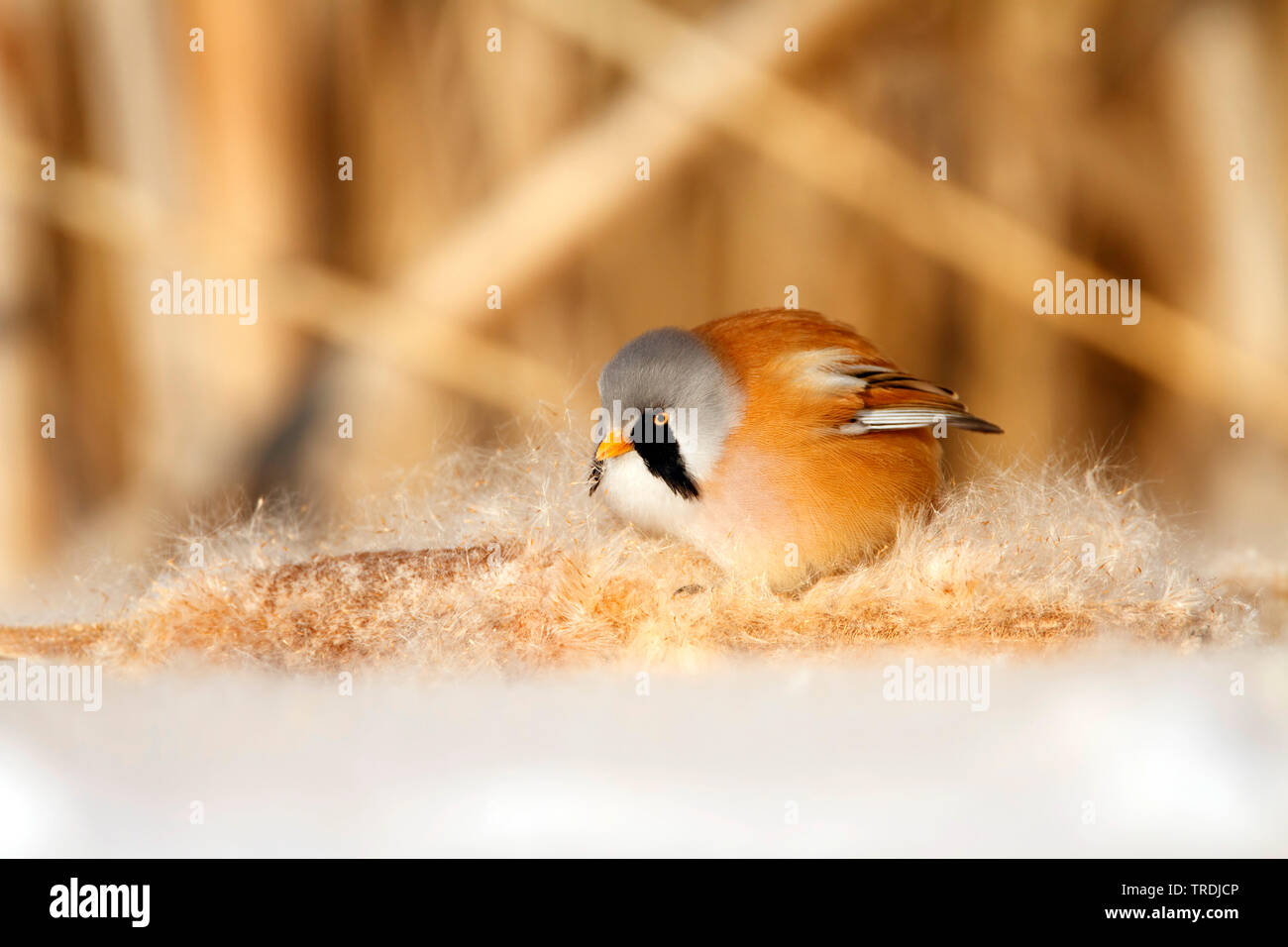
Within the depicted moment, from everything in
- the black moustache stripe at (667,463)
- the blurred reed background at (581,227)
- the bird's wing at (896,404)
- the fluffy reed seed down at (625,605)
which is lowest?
the fluffy reed seed down at (625,605)

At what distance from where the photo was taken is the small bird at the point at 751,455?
1417 millimetres

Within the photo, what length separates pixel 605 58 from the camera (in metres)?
2.61

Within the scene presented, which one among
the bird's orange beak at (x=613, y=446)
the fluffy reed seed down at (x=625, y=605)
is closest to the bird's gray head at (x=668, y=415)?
the bird's orange beak at (x=613, y=446)

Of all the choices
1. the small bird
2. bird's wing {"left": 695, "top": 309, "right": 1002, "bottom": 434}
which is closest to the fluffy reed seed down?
the small bird

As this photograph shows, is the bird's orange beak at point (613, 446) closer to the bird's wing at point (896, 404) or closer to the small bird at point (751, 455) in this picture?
the small bird at point (751, 455)

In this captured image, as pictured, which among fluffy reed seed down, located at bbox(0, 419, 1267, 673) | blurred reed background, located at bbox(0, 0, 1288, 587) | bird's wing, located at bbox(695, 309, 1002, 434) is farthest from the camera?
blurred reed background, located at bbox(0, 0, 1288, 587)

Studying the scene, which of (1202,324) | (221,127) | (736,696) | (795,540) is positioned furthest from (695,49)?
(736,696)

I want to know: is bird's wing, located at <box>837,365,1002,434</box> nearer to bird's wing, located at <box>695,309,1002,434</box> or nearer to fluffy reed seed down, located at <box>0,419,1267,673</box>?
bird's wing, located at <box>695,309,1002,434</box>

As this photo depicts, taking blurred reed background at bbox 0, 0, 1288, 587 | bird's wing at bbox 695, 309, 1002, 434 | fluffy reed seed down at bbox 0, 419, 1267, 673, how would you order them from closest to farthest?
fluffy reed seed down at bbox 0, 419, 1267, 673
bird's wing at bbox 695, 309, 1002, 434
blurred reed background at bbox 0, 0, 1288, 587

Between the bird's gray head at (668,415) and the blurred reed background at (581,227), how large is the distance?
112cm

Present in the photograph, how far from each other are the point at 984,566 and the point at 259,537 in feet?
2.99

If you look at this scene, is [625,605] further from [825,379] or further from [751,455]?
[825,379]

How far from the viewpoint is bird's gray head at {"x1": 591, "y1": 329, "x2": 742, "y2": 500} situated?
142cm

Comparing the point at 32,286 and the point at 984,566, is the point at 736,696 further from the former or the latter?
the point at 32,286
